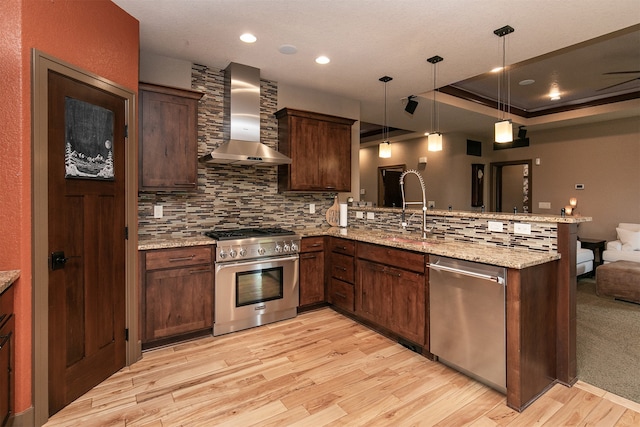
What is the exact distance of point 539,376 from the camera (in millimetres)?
2230

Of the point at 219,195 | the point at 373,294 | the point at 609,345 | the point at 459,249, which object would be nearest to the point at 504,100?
the point at 609,345

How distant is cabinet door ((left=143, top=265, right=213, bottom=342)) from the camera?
285 centimetres

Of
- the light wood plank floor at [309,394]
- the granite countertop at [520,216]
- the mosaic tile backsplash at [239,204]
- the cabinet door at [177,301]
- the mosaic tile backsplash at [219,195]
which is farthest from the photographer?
the mosaic tile backsplash at [219,195]

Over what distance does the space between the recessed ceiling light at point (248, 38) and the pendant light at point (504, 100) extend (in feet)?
6.97

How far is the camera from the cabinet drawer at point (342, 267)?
3556mm

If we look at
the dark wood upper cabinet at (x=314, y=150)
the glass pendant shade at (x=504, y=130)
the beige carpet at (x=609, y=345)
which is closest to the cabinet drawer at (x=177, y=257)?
the dark wood upper cabinet at (x=314, y=150)

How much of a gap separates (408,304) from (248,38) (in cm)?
278

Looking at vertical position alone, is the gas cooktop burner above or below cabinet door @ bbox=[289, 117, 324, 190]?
below

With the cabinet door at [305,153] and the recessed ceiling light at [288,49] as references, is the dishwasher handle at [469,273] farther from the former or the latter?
the recessed ceiling light at [288,49]

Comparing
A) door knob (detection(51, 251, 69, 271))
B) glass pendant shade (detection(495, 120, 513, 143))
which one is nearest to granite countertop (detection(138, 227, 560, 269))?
door knob (detection(51, 251, 69, 271))

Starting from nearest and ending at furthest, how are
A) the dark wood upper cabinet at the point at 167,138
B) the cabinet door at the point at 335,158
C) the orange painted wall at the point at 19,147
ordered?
the orange painted wall at the point at 19,147, the dark wood upper cabinet at the point at 167,138, the cabinet door at the point at 335,158

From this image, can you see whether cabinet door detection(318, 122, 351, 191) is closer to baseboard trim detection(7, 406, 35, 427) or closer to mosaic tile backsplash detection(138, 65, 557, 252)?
A: mosaic tile backsplash detection(138, 65, 557, 252)

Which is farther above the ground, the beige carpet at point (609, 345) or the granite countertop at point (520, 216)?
the granite countertop at point (520, 216)

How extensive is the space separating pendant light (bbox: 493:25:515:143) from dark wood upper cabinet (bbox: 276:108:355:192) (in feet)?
6.00
